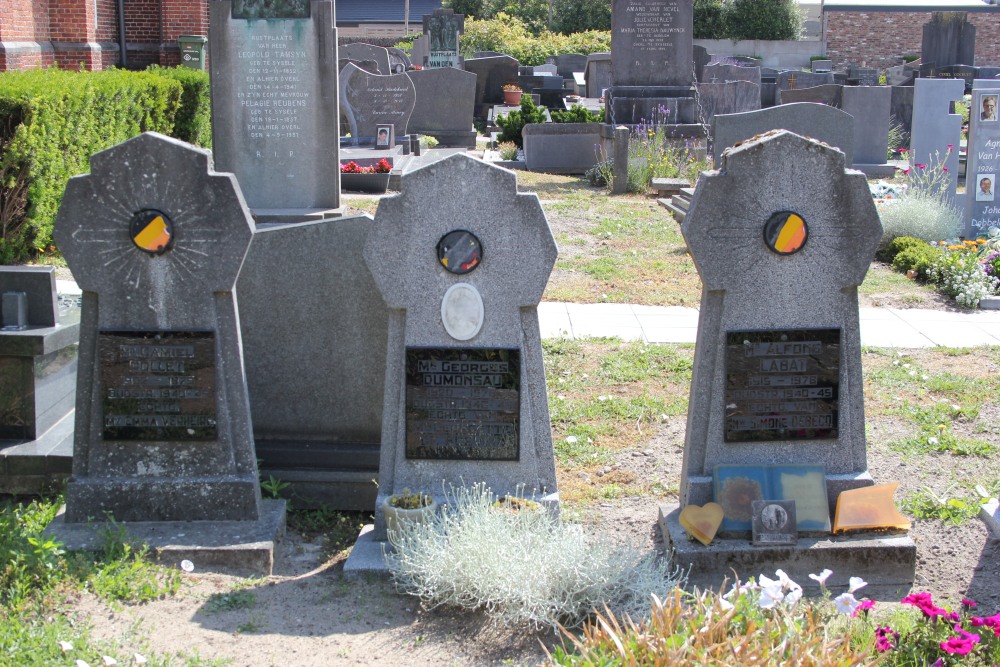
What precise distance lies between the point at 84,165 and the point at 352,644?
8988 millimetres

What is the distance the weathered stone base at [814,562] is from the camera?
4535mm

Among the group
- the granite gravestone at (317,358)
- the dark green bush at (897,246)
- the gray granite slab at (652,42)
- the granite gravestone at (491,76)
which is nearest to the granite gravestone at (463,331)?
the granite gravestone at (317,358)

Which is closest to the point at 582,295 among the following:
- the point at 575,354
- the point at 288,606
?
the point at 575,354

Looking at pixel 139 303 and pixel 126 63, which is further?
pixel 126 63

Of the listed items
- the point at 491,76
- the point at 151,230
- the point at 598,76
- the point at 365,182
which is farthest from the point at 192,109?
the point at 598,76

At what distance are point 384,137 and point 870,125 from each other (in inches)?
327

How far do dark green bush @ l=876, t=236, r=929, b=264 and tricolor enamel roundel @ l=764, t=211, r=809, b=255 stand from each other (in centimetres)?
715

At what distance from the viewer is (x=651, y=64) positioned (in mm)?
17594

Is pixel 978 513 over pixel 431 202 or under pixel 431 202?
under

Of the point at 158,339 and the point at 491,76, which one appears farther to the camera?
the point at 491,76

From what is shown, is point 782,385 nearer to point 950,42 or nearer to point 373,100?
point 373,100

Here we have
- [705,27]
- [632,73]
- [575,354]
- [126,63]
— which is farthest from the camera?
[705,27]

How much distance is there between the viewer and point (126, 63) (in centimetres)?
2114

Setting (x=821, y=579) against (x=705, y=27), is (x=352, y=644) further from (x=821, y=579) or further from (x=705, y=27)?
(x=705, y=27)
